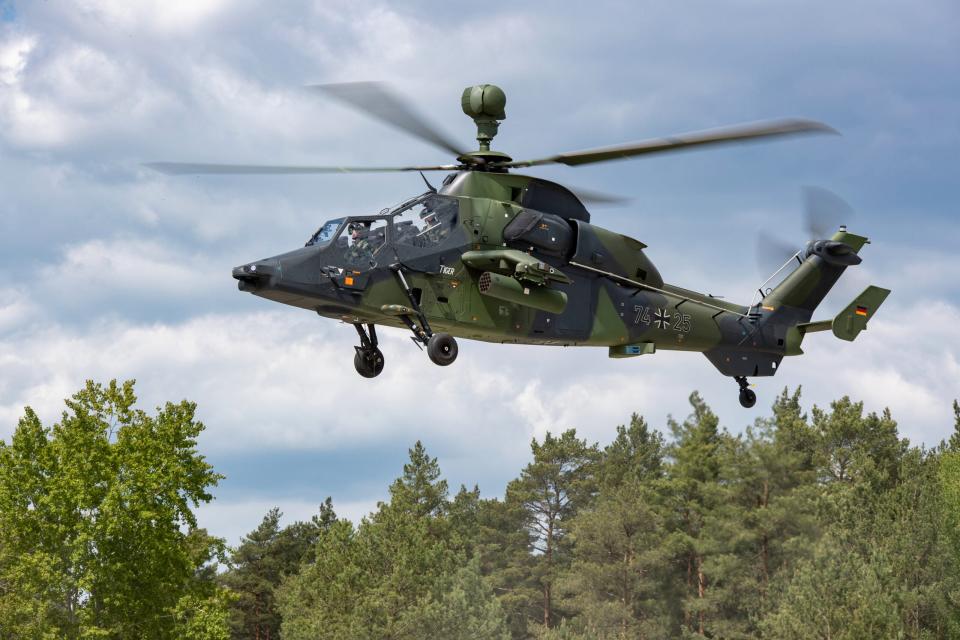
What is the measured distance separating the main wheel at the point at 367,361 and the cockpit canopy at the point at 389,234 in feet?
7.46

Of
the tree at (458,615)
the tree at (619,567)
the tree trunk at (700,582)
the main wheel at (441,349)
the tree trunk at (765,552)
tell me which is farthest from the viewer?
the tree trunk at (700,582)

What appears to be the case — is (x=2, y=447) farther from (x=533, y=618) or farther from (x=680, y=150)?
(x=533, y=618)

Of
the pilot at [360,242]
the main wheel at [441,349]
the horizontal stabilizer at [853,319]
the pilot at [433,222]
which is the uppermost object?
the horizontal stabilizer at [853,319]

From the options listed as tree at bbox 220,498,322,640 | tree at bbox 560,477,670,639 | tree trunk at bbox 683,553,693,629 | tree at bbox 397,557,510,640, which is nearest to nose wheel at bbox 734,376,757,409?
tree at bbox 397,557,510,640

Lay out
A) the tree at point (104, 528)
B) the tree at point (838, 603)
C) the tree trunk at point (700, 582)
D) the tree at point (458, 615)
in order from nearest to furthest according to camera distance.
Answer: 1. the tree at point (104, 528)
2. the tree at point (838, 603)
3. the tree at point (458, 615)
4. the tree trunk at point (700, 582)

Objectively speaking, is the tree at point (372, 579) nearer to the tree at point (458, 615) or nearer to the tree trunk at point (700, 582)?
the tree at point (458, 615)

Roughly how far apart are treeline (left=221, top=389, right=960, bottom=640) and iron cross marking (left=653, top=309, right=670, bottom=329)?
2690cm

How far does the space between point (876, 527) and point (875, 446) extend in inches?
277

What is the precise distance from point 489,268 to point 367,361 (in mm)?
3150

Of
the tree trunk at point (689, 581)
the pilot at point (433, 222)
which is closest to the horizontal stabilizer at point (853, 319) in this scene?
the pilot at point (433, 222)

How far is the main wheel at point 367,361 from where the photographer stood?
82.7ft

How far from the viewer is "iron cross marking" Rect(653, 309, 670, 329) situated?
2864 centimetres

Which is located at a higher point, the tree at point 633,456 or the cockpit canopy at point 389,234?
the tree at point 633,456

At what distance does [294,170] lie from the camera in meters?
23.9
